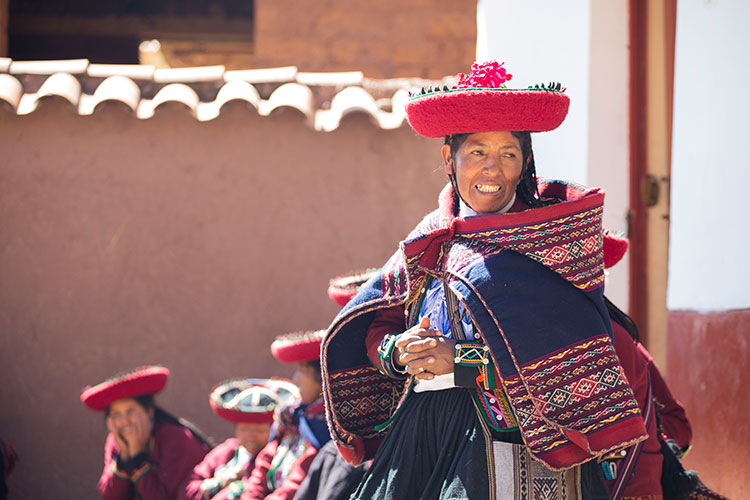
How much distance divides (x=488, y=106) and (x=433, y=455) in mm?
997

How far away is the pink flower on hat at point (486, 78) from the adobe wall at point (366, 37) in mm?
5139

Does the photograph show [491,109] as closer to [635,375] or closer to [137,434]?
[635,375]

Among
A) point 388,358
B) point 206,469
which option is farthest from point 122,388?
point 388,358

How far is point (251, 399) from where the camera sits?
16.6 ft

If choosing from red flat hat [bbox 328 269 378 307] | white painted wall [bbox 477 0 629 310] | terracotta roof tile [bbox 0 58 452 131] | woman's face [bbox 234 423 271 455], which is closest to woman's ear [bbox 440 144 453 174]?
red flat hat [bbox 328 269 378 307]

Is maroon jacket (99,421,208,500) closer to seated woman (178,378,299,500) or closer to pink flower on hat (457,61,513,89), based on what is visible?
seated woman (178,378,299,500)

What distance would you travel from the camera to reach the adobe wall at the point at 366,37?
25.4 feet

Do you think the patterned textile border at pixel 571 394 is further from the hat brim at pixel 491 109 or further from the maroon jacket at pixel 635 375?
the hat brim at pixel 491 109

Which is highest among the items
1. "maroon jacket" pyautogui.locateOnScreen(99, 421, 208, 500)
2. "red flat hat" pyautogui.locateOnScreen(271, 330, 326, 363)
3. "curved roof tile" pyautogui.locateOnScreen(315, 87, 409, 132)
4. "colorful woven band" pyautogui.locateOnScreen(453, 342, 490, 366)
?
"curved roof tile" pyautogui.locateOnScreen(315, 87, 409, 132)

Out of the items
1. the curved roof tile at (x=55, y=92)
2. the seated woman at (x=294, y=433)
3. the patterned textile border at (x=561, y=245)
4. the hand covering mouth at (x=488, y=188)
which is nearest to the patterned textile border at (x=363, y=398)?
the patterned textile border at (x=561, y=245)

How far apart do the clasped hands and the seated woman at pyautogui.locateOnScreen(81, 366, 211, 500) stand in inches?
111

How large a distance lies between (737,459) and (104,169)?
13.0ft

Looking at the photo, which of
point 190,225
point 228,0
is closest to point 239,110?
point 190,225

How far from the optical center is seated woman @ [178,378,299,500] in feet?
16.0
